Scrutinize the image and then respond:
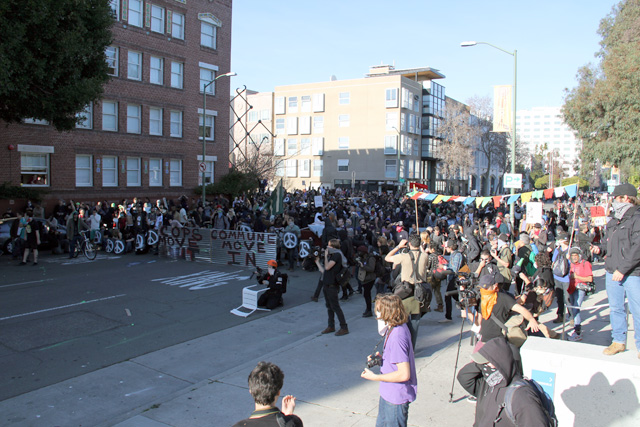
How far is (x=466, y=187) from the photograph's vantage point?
255 feet

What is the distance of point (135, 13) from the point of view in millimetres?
27656

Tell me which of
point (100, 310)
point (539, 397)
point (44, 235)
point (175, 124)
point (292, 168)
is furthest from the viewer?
point (292, 168)

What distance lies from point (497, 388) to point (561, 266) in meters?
6.15

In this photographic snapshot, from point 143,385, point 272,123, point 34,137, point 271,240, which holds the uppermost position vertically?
point 272,123

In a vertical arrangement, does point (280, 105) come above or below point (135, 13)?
above

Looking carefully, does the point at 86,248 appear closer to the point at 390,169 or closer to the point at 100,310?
the point at 100,310

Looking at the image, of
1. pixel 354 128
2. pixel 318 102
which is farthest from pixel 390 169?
pixel 318 102

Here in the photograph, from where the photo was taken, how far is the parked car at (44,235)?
1706 cm

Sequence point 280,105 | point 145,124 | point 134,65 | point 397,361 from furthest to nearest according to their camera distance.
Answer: point 280,105 → point 145,124 → point 134,65 → point 397,361

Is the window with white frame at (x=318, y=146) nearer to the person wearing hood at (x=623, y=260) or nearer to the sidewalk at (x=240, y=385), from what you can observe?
the sidewalk at (x=240, y=385)

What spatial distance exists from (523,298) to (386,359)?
366 centimetres

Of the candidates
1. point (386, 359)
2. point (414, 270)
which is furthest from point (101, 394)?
point (414, 270)

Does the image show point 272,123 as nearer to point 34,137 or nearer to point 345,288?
point 34,137

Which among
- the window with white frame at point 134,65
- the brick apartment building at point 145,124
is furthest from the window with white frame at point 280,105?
the window with white frame at point 134,65
